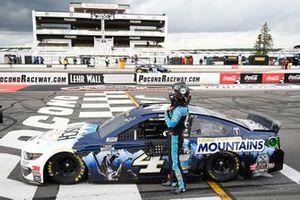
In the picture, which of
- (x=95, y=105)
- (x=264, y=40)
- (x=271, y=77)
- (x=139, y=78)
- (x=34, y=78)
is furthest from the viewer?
(x=264, y=40)

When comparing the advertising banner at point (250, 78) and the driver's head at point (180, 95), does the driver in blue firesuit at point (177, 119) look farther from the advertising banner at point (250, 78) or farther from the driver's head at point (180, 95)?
the advertising banner at point (250, 78)

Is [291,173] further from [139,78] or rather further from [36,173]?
[139,78]

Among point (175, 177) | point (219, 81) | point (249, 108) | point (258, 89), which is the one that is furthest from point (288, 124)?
point (219, 81)

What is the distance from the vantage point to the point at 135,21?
93.4 meters

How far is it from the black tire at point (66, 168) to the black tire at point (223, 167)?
2118 mm

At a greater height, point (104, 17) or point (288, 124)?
point (104, 17)

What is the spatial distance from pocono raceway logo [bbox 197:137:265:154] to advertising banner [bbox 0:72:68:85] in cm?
1976

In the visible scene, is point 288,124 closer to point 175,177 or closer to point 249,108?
point 249,108

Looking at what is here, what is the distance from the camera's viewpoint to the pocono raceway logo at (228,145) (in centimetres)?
534

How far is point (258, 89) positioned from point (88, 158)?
61.5 ft

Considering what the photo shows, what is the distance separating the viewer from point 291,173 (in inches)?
236

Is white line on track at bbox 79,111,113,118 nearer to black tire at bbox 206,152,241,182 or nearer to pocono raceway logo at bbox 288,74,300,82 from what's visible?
black tire at bbox 206,152,241,182

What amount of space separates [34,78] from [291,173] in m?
20.7

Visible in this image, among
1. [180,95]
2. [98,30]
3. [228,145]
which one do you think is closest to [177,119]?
[180,95]
